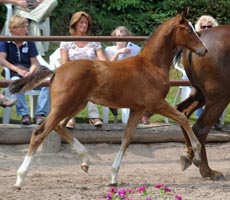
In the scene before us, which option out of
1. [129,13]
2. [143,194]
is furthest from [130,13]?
[143,194]

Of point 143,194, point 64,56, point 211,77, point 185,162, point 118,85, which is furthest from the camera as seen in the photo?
point 64,56

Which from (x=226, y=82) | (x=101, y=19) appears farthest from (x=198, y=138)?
(x=101, y=19)

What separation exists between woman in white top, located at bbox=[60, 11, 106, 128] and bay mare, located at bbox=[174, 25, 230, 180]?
5.19ft

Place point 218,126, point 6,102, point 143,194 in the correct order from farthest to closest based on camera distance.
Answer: point 218,126
point 6,102
point 143,194

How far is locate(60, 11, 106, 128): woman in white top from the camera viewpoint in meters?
9.82

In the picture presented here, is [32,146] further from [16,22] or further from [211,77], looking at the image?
[16,22]

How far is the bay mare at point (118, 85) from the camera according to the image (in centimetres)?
748

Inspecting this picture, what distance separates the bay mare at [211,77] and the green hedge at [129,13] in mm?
8881

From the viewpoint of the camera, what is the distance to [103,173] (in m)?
8.80

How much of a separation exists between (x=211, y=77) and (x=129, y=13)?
9.63 m

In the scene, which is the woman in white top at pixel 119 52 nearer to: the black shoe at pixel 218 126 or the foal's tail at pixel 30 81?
the black shoe at pixel 218 126

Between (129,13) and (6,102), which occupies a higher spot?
(6,102)

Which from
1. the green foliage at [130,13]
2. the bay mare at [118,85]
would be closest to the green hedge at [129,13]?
the green foliage at [130,13]

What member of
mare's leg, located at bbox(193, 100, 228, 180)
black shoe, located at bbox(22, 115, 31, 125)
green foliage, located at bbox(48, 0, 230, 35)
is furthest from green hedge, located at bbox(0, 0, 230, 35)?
mare's leg, located at bbox(193, 100, 228, 180)
